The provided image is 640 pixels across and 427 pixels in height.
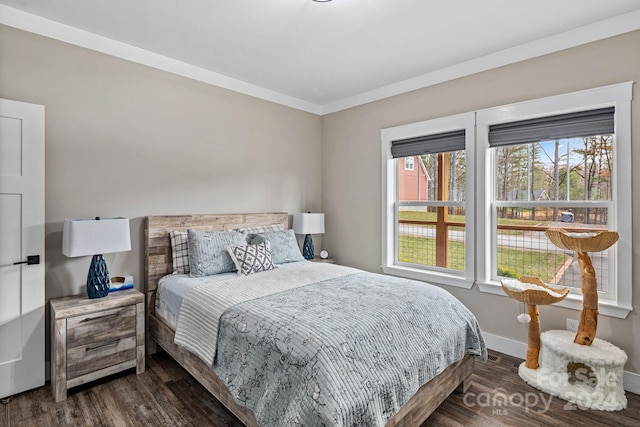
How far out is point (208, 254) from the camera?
9.52 ft

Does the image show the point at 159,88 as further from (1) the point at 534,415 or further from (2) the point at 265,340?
(1) the point at 534,415

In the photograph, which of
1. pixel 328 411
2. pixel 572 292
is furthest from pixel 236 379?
pixel 572 292

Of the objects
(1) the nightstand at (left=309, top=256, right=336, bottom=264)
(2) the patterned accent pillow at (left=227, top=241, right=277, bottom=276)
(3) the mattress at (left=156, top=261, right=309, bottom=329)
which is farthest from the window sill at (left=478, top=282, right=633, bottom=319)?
(3) the mattress at (left=156, top=261, right=309, bottom=329)

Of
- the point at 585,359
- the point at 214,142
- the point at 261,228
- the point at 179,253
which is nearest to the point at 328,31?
the point at 214,142

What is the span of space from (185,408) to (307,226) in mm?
2314

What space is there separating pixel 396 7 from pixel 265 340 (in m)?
2.34

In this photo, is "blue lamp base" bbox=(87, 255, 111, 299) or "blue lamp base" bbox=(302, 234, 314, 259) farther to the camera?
"blue lamp base" bbox=(302, 234, 314, 259)

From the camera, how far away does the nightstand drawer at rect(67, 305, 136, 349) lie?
230cm

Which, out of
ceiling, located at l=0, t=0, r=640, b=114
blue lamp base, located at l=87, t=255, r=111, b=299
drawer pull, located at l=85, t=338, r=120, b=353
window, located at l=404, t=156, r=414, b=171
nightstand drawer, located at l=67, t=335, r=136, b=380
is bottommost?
nightstand drawer, located at l=67, t=335, r=136, b=380

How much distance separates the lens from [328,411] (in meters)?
1.36

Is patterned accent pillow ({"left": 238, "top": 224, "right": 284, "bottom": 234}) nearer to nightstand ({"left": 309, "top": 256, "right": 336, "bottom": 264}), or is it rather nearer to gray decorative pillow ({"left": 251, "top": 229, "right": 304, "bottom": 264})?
gray decorative pillow ({"left": 251, "top": 229, "right": 304, "bottom": 264})

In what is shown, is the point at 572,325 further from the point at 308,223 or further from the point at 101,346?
the point at 101,346

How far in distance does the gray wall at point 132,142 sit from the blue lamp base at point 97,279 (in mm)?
294

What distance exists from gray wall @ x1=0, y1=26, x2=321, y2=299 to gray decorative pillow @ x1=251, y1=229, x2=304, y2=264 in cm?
56
